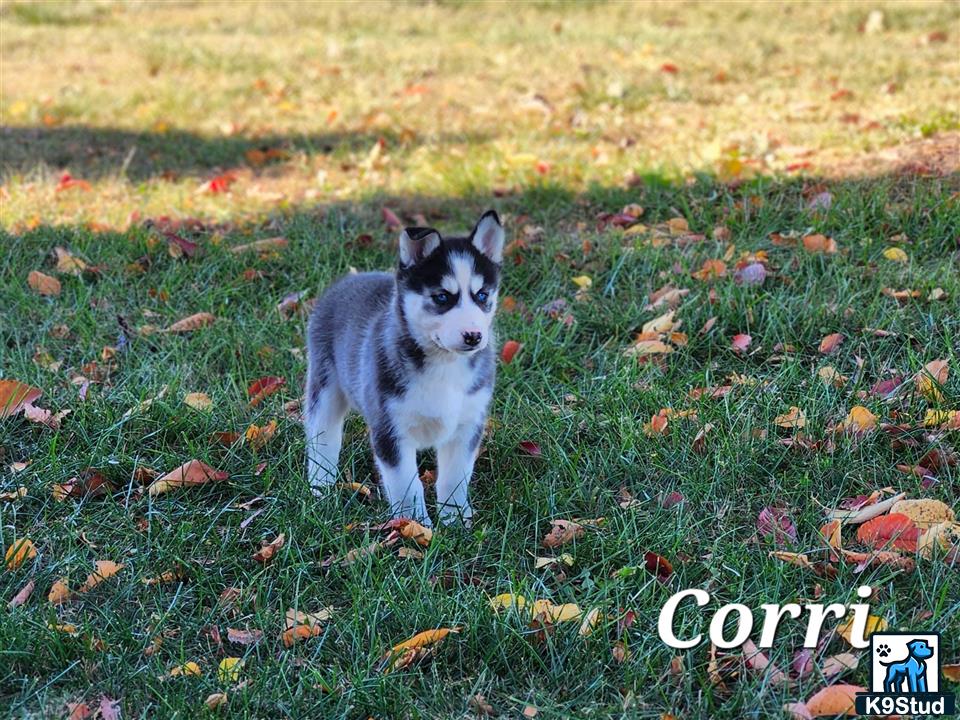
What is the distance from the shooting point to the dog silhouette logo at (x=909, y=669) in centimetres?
318

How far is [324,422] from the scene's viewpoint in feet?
15.4

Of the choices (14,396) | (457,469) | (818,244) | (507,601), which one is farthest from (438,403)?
(818,244)

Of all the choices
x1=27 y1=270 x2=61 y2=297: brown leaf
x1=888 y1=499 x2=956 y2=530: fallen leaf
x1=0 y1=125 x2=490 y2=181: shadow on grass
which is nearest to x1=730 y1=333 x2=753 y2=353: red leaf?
x1=888 y1=499 x2=956 y2=530: fallen leaf

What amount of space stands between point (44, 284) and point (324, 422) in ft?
7.81

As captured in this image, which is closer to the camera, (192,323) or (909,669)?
(909,669)

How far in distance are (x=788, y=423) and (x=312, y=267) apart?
303 cm

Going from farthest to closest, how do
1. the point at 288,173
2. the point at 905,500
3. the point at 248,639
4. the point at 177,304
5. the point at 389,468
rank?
the point at 288,173 → the point at 177,304 → the point at 389,468 → the point at 905,500 → the point at 248,639

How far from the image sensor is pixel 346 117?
965cm

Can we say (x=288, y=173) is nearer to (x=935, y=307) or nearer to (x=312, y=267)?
(x=312, y=267)

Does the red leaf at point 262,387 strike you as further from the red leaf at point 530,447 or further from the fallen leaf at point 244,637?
the fallen leaf at point 244,637

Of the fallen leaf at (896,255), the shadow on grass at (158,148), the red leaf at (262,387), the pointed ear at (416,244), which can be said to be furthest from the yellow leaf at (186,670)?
the shadow on grass at (158,148)

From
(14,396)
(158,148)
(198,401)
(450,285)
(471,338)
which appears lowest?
(198,401)

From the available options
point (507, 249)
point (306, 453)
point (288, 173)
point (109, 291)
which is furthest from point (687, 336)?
point (288, 173)

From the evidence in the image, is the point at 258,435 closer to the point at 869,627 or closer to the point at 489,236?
the point at 489,236
